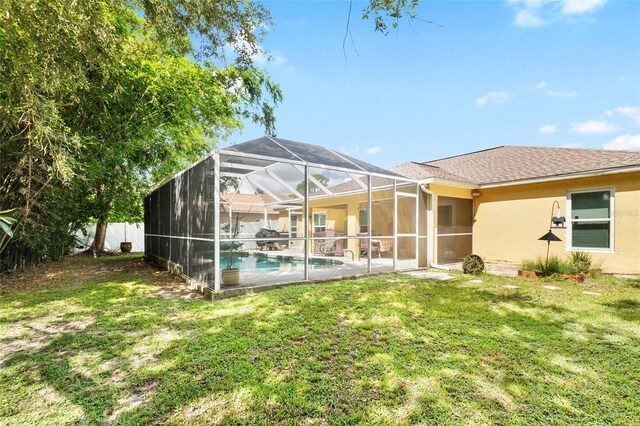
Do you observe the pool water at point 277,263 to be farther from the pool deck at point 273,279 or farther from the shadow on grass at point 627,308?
the shadow on grass at point 627,308

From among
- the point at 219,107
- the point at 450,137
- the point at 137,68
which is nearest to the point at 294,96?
the point at 219,107

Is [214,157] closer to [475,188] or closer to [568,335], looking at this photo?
[568,335]

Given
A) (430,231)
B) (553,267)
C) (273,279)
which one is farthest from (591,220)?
(273,279)

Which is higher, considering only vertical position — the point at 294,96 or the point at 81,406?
the point at 294,96

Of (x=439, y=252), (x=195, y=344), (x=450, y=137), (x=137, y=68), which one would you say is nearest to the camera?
(x=195, y=344)

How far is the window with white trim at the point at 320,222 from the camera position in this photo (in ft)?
42.6

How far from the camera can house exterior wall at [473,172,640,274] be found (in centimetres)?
726

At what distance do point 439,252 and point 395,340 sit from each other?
7113 millimetres

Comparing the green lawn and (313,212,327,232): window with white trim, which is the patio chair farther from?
the green lawn

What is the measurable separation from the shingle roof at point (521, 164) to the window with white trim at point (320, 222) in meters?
3.63

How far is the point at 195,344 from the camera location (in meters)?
3.56

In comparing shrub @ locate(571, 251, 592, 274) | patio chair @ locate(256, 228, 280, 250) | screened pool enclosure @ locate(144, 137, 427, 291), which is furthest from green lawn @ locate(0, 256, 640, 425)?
patio chair @ locate(256, 228, 280, 250)

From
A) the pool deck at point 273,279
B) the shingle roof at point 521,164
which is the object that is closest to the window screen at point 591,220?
the shingle roof at point 521,164

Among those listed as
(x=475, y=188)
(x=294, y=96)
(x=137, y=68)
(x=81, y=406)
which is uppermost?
(x=294, y=96)
